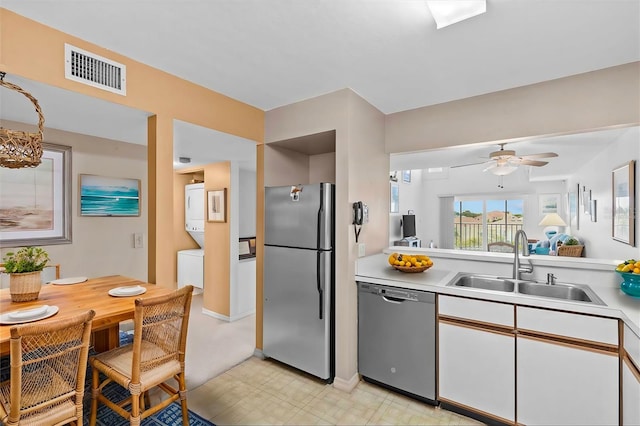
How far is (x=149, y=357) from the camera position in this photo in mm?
1766

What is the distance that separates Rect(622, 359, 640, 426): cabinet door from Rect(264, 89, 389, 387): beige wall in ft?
5.35

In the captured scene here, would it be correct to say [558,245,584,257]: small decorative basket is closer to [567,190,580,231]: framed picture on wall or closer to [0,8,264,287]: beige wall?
[567,190,580,231]: framed picture on wall

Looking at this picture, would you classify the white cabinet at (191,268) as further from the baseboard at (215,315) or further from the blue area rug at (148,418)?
the blue area rug at (148,418)

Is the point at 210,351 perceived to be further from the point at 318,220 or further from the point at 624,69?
the point at 624,69

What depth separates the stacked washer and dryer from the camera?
4730mm

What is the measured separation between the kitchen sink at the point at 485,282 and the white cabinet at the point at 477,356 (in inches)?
13.4

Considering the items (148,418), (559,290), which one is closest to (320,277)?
(148,418)

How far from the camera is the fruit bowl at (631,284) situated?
1859 mm

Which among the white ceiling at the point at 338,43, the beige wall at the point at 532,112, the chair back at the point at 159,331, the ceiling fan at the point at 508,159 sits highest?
the white ceiling at the point at 338,43

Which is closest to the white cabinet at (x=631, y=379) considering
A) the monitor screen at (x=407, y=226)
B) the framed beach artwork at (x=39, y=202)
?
the framed beach artwork at (x=39, y=202)

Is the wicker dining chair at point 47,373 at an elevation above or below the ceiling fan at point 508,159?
below

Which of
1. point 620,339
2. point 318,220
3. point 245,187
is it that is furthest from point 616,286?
point 245,187

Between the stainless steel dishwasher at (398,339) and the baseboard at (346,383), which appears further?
the baseboard at (346,383)

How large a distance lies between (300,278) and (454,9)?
7.00 feet
